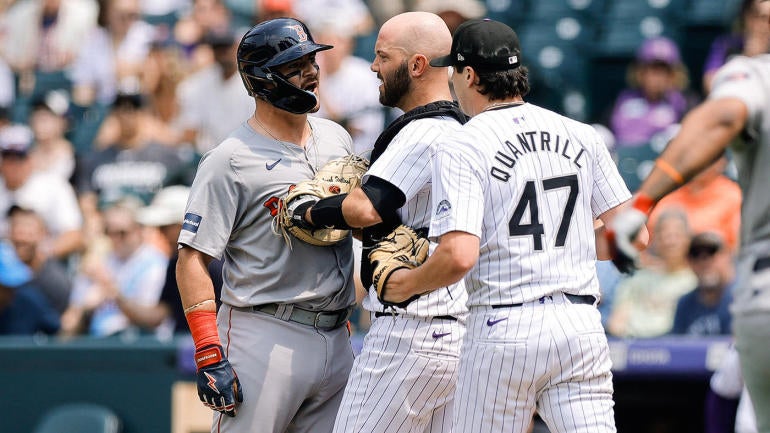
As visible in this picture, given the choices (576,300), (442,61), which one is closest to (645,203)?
(576,300)

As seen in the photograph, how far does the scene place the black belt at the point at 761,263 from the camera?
321cm

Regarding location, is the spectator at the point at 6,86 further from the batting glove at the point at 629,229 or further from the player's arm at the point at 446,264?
the batting glove at the point at 629,229

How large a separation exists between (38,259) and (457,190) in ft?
19.0

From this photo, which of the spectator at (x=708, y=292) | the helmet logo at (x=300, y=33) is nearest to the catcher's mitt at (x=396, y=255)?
the helmet logo at (x=300, y=33)

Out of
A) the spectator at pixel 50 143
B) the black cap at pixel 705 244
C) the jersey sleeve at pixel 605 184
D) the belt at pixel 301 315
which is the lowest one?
the spectator at pixel 50 143

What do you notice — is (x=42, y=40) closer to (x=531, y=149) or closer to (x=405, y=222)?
(x=405, y=222)

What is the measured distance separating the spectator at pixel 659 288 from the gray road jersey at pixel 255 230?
2.98m

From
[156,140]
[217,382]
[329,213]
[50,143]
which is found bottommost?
[50,143]

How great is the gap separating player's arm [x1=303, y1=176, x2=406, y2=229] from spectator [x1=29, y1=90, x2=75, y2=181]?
6361 millimetres

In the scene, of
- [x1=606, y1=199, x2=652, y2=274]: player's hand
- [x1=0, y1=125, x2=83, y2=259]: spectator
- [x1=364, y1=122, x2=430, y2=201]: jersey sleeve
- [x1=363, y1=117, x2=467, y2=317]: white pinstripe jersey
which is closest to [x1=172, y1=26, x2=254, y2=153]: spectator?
[x1=0, y1=125, x2=83, y2=259]: spectator

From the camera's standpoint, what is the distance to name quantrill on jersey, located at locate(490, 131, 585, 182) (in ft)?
12.5

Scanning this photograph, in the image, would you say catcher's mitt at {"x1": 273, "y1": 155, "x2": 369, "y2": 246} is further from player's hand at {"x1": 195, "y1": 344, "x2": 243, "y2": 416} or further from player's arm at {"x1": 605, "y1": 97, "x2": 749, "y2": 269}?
player's arm at {"x1": 605, "y1": 97, "x2": 749, "y2": 269}

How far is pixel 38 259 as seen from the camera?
889cm

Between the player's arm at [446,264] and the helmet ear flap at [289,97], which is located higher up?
the helmet ear flap at [289,97]
